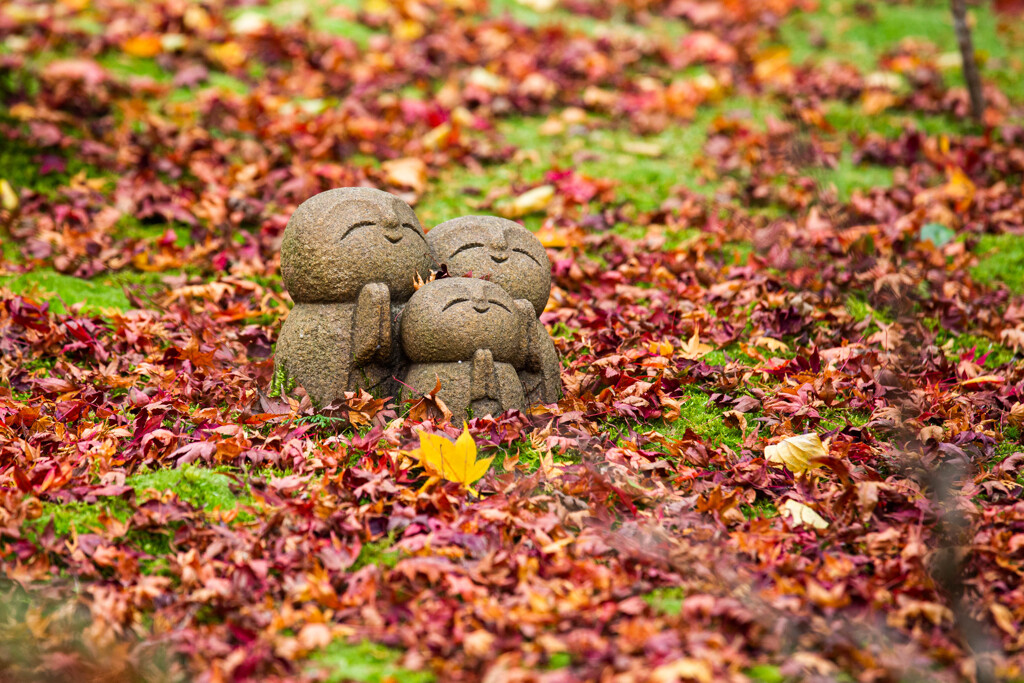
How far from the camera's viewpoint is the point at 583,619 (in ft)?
9.48

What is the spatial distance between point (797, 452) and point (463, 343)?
1526 millimetres

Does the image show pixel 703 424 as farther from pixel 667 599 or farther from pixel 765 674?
pixel 765 674

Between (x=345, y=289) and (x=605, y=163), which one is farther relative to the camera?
(x=605, y=163)

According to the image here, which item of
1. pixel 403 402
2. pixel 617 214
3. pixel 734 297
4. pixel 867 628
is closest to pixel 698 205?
pixel 617 214

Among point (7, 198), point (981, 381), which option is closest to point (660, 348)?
point (981, 381)

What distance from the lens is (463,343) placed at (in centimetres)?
382

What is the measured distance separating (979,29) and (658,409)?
32.2 ft

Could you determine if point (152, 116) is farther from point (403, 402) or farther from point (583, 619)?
point (583, 619)

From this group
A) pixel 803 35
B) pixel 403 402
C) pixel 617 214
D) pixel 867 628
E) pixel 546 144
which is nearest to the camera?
pixel 867 628

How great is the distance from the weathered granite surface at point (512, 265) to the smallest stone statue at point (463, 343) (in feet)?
0.54

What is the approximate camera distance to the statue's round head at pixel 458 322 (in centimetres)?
382

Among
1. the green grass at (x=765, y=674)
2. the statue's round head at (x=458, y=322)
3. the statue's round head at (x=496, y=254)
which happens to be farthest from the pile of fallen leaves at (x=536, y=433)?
the statue's round head at (x=496, y=254)

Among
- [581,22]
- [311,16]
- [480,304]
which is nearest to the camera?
[480,304]

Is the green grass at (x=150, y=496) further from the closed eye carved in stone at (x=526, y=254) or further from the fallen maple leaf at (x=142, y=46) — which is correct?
the fallen maple leaf at (x=142, y=46)
